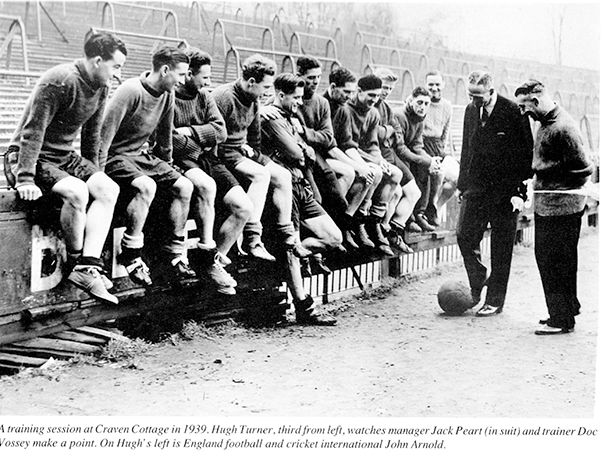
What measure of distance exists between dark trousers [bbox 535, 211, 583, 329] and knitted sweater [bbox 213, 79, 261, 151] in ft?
8.11

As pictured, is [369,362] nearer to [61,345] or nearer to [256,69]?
[61,345]

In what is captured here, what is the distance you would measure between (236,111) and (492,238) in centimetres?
255

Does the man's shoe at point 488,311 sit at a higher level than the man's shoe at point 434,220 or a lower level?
lower

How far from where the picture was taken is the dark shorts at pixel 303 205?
19.0 ft

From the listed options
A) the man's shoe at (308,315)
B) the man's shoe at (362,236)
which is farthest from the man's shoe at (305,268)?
the man's shoe at (362,236)

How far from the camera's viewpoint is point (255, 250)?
5.46 metres

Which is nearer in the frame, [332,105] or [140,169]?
[140,169]

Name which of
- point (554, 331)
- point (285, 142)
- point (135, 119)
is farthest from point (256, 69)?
point (554, 331)

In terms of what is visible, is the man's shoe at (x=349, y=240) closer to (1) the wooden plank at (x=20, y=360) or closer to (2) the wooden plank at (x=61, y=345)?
(2) the wooden plank at (x=61, y=345)

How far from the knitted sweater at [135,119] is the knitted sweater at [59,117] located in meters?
0.12

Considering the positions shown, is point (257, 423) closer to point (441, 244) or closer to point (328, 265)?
point (328, 265)

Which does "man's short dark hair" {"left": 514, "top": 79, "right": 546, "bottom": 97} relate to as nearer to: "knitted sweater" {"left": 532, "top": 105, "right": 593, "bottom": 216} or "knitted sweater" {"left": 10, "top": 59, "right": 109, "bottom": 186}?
"knitted sweater" {"left": 532, "top": 105, "right": 593, "bottom": 216}

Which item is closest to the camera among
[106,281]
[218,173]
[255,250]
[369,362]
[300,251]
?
[106,281]

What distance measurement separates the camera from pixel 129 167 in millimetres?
4590
